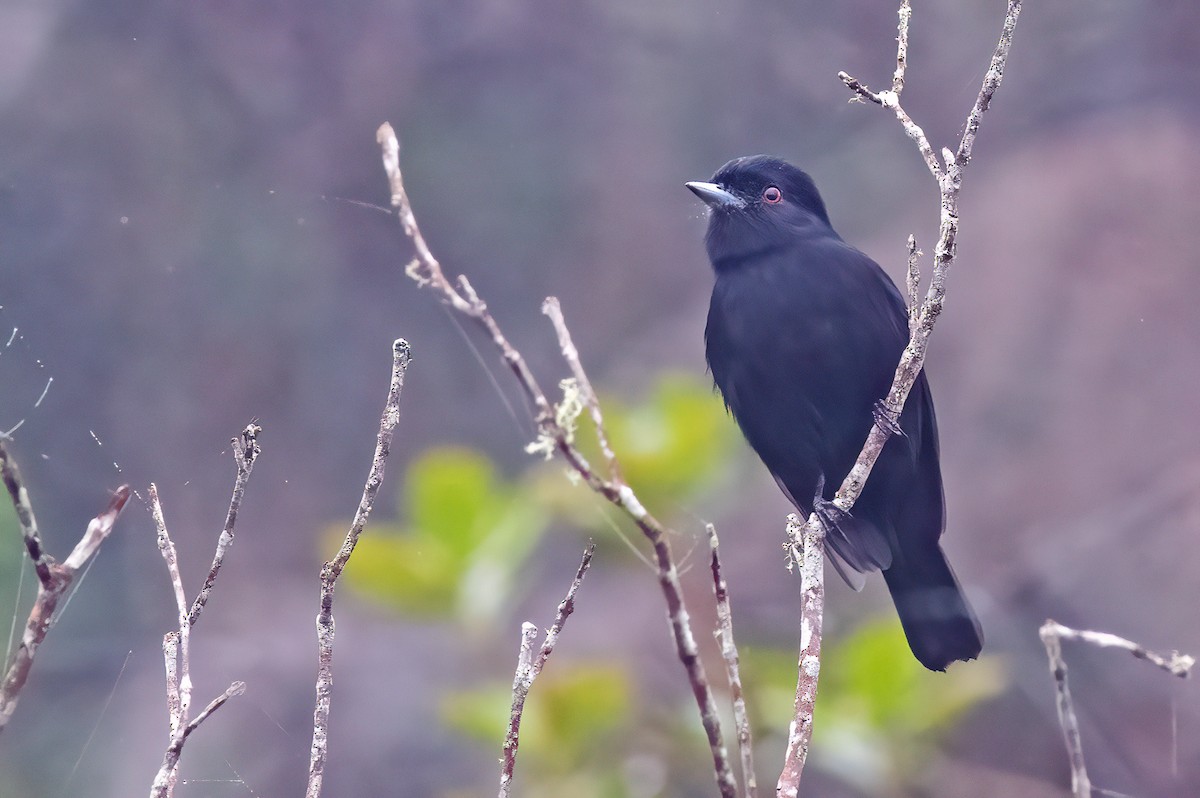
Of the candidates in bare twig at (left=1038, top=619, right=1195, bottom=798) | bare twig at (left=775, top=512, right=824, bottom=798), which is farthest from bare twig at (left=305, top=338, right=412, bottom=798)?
bare twig at (left=1038, top=619, right=1195, bottom=798)

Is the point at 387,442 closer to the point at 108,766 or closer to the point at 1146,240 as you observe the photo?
the point at 108,766

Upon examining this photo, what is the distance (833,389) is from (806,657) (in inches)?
45.6

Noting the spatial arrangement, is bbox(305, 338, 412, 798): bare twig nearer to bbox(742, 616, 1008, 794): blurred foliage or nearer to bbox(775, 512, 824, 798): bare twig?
bbox(775, 512, 824, 798): bare twig

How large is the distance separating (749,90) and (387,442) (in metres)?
4.82

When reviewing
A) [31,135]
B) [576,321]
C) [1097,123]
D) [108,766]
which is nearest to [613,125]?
[576,321]

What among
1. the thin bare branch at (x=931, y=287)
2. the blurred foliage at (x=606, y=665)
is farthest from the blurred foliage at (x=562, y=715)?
the thin bare branch at (x=931, y=287)

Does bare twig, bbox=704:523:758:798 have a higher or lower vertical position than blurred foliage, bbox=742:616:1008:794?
lower

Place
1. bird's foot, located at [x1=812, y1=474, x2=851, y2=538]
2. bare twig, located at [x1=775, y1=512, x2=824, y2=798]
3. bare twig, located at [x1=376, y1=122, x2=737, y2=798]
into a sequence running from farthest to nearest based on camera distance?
bird's foot, located at [x1=812, y1=474, x2=851, y2=538], bare twig, located at [x1=775, y1=512, x2=824, y2=798], bare twig, located at [x1=376, y1=122, x2=737, y2=798]

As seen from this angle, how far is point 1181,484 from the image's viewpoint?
14.7 feet

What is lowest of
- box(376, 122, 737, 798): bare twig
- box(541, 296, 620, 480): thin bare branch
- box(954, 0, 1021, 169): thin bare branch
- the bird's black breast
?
box(376, 122, 737, 798): bare twig

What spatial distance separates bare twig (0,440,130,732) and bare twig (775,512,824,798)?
2.37 ft

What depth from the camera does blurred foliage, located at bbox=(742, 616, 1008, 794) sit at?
2.67m

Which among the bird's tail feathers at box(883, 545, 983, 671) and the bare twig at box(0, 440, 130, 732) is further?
the bird's tail feathers at box(883, 545, 983, 671)

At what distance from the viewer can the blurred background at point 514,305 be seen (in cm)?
421
